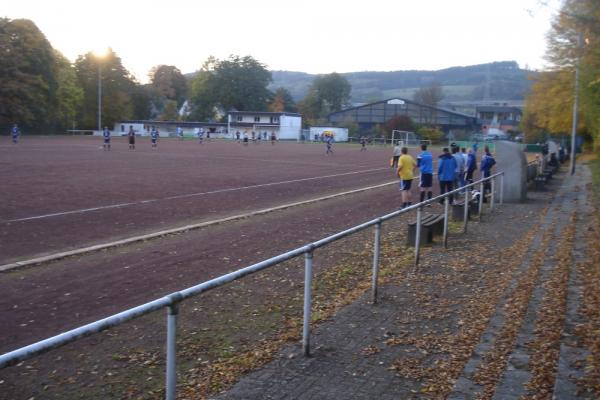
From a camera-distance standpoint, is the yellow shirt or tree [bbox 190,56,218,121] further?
tree [bbox 190,56,218,121]

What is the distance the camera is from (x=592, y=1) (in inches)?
443

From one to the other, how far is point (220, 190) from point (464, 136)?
9643 cm

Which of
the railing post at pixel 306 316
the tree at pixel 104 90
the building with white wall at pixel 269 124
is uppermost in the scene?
the tree at pixel 104 90

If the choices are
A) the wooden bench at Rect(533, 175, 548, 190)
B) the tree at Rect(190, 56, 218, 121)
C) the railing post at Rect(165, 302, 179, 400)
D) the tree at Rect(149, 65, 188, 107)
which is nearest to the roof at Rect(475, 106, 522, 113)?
the tree at Rect(190, 56, 218, 121)

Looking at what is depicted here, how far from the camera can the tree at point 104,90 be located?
96.2m

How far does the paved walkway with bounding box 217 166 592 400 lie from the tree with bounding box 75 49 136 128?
9312 centimetres

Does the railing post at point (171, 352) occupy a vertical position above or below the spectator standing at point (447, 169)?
below

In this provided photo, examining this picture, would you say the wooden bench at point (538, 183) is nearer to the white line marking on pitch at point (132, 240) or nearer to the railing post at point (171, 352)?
the white line marking on pitch at point (132, 240)

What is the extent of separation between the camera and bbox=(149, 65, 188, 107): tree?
443ft

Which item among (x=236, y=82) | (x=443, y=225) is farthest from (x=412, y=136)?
(x=443, y=225)

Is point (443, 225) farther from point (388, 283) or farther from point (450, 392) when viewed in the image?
point (450, 392)

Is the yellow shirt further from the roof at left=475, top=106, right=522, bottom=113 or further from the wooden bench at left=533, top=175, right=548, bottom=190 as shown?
the roof at left=475, top=106, right=522, bottom=113

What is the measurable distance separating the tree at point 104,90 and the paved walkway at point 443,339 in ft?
306

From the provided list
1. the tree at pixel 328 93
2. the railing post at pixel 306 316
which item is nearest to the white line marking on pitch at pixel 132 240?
the railing post at pixel 306 316
